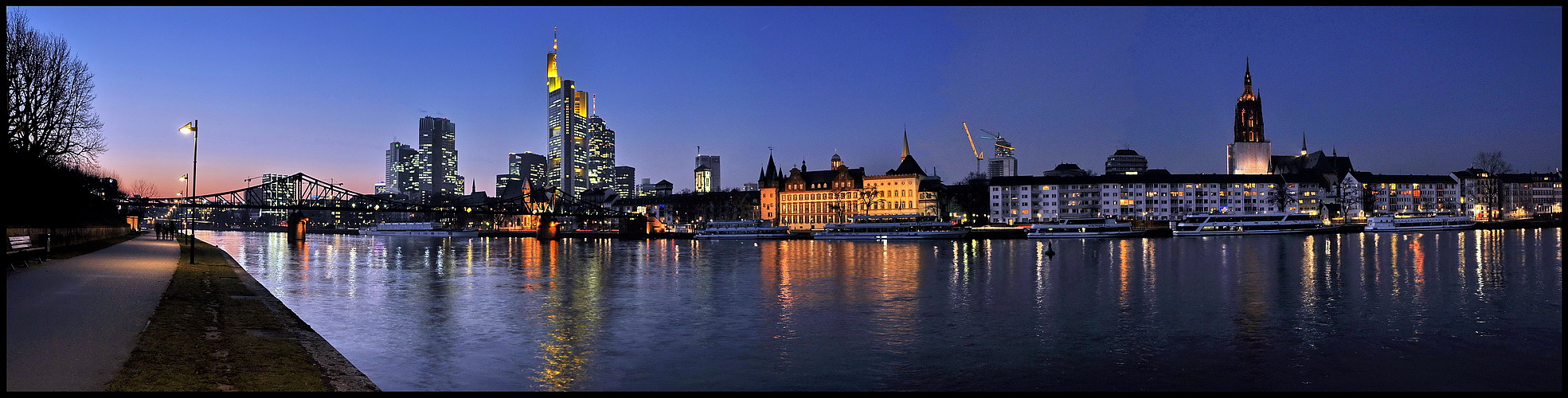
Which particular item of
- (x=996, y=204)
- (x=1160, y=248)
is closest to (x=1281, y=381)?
(x=1160, y=248)

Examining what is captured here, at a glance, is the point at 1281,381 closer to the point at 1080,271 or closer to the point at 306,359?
the point at 306,359

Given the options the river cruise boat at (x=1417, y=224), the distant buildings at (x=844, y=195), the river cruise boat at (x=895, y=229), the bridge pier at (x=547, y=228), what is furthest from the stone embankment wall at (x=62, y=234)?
the river cruise boat at (x=1417, y=224)

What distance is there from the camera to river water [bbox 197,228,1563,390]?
15789 millimetres

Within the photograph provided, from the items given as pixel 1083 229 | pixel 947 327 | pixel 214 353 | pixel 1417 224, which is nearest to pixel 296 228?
pixel 1083 229

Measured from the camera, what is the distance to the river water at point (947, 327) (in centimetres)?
1579

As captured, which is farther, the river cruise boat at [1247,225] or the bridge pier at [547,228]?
the bridge pier at [547,228]

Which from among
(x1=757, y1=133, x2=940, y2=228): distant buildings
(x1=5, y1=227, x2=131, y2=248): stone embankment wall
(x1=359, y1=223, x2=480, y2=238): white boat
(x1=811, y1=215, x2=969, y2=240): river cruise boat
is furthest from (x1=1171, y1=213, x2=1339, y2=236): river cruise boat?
(x1=359, y1=223, x2=480, y2=238): white boat

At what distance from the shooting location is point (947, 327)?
22484 millimetres

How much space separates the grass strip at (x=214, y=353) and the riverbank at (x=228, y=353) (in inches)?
0.4

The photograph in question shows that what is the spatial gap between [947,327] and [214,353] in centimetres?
1529

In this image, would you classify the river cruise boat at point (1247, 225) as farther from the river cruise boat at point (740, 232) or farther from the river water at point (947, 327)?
the river water at point (947, 327)

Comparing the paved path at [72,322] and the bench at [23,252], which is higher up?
the bench at [23,252]

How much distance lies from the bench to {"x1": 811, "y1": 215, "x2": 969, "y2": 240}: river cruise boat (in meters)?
81.4

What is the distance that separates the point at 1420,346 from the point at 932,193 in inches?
5495
